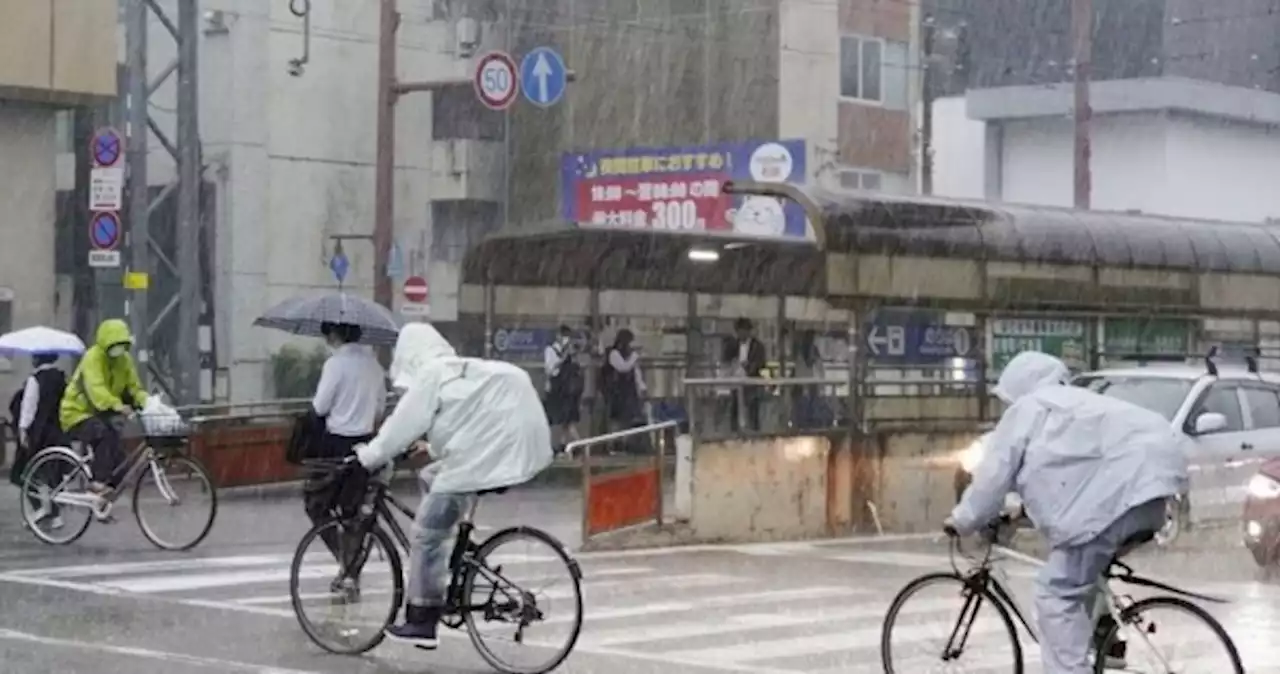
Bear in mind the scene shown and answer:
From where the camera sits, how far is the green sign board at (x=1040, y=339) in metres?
22.2

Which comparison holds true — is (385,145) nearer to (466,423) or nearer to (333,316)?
(333,316)

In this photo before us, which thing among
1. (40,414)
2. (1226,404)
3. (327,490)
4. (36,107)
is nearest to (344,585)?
(327,490)

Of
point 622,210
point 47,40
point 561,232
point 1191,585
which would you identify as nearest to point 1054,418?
point 1191,585

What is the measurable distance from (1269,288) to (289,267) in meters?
21.2

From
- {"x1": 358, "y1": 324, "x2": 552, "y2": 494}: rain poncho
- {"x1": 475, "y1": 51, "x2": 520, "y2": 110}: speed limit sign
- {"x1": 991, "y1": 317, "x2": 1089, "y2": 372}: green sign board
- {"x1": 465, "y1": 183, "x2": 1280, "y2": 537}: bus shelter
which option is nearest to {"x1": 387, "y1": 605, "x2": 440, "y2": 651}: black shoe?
{"x1": 358, "y1": 324, "x2": 552, "y2": 494}: rain poncho

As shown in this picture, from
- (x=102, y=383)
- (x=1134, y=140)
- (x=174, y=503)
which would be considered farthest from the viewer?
(x=1134, y=140)

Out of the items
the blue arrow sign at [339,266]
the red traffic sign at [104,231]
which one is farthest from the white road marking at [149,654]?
the blue arrow sign at [339,266]

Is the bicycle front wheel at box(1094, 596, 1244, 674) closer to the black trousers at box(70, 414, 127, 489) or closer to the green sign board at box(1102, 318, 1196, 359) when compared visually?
the black trousers at box(70, 414, 127, 489)

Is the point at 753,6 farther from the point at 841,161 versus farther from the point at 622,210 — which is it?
the point at 622,210

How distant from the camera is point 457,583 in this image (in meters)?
11.0

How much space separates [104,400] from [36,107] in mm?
13866

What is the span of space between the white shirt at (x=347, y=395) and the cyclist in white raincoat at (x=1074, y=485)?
5381mm

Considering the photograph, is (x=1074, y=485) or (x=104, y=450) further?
(x=104, y=450)

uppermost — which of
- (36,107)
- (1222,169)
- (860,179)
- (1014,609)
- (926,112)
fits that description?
(926,112)
